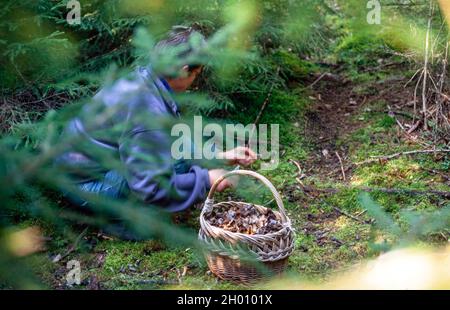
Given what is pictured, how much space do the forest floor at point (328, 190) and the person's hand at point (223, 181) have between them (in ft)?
1.13

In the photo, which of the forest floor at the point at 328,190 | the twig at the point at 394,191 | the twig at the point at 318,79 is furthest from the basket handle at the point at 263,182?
the twig at the point at 318,79

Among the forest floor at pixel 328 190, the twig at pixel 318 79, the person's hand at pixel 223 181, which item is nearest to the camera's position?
the forest floor at pixel 328 190

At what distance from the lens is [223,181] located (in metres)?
2.66

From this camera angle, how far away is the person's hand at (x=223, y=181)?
2.67 metres

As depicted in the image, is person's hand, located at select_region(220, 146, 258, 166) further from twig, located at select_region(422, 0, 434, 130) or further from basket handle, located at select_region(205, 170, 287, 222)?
twig, located at select_region(422, 0, 434, 130)

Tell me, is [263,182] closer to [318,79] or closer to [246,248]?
[246,248]

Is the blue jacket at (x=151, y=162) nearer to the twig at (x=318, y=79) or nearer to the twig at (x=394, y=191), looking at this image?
the twig at (x=394, y=191)

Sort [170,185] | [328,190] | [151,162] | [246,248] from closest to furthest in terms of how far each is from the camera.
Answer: [151,162] < [246,248] < [170,185] < [328,190]

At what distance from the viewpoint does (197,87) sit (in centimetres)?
381

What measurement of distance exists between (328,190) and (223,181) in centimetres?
85

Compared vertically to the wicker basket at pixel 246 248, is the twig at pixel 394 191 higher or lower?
higher

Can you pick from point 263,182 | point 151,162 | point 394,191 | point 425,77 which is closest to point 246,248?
Answer: point 263,182

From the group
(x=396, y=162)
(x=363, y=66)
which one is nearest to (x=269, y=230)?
(x=396, y=162)

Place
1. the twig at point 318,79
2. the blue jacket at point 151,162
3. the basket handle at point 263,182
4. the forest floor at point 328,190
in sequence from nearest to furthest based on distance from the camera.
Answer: the blue jacket at point 151,162
the basket handle at point 263,182
the forest floor at point 328,190
the twig at point 318,79
